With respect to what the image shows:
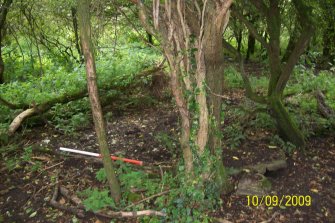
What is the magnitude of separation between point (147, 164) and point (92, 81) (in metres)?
1.76

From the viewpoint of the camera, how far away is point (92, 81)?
2.90m

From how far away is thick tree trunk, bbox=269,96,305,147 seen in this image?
4.62m

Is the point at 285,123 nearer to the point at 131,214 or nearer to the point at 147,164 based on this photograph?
the point at 147,164

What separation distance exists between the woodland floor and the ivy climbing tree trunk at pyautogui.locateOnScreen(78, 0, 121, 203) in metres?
0.45

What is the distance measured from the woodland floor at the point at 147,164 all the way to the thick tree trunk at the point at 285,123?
0.69 feet

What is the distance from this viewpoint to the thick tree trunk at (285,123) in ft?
15.2

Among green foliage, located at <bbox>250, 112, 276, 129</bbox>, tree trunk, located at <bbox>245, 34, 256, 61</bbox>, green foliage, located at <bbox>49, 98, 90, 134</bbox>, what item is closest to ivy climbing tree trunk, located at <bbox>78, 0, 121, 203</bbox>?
green foliage, located at <bbox>49, 98, 90, 134</bbox>

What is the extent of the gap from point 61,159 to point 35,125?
1.57 metres

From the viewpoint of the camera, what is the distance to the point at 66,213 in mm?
3527

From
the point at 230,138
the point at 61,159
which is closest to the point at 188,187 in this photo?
the point at 230,138

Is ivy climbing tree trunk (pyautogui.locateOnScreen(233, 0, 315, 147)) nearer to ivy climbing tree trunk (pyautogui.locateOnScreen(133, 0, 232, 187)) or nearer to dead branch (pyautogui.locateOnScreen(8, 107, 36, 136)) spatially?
ivy climbing tree trunk (pyautogui.locateOnScreen(133, 0, 232, 187))

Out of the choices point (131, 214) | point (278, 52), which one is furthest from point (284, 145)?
point (131, 214)

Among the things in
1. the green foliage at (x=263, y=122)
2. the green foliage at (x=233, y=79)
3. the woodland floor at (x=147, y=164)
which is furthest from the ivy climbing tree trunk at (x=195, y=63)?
the green foliage at (x=233, y=79)

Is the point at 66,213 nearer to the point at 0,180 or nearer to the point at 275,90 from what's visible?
the point at 0,180
